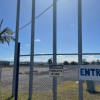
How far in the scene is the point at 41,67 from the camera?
533 cm

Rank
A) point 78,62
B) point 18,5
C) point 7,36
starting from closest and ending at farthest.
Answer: point 78,62 < point 18,5 < point 7,36

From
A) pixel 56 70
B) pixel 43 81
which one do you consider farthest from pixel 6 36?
pixel 56 70

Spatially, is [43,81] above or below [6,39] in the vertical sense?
below

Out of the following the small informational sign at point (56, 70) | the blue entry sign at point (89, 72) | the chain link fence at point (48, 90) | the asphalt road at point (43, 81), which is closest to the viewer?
the blue entry sign at point (89, 72)

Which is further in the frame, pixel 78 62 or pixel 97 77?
pixel 78 62

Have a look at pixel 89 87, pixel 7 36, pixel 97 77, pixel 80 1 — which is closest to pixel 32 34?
pixel 80 1

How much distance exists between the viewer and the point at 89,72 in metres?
4.31

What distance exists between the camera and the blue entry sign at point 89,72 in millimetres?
4229

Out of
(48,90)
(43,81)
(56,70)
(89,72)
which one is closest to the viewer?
(89,72)

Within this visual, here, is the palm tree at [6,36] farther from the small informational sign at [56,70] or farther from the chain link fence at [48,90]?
the small informational sign at [56,70]

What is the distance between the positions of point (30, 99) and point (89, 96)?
8.73 ft

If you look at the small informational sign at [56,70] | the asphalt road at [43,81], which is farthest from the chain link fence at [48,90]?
the small informational sign at [56,70]

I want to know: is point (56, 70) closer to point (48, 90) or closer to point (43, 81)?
point (48, 90)

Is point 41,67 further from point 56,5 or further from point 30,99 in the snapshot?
point 56,5
